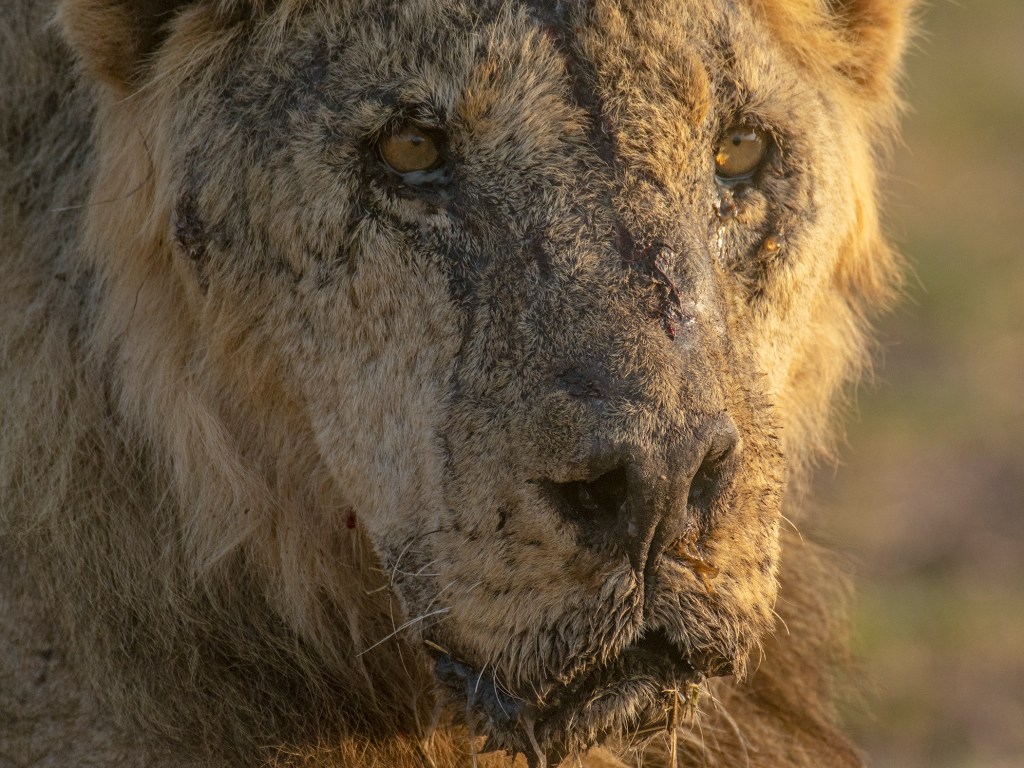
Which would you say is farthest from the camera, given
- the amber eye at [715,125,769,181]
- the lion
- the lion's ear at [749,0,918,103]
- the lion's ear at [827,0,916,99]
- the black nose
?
the lion's ear at [827,0,916,99]

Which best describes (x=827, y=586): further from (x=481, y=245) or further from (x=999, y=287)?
(x=999, y=287)

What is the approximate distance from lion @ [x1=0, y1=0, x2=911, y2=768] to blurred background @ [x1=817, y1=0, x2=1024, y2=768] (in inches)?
50.4

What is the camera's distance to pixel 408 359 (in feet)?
8.31

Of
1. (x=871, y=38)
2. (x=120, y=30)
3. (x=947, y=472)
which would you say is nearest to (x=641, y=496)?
(x=120, y=30)

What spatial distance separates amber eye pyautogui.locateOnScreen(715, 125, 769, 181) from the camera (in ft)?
8.79

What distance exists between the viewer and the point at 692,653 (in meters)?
2.27

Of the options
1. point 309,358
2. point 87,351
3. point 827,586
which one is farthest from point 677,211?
point 827,586

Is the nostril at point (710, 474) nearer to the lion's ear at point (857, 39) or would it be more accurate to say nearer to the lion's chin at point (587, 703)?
the lion's chin at point (587, 703)

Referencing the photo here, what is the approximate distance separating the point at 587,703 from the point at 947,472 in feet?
14.7

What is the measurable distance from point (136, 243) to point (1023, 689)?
11.5 feet

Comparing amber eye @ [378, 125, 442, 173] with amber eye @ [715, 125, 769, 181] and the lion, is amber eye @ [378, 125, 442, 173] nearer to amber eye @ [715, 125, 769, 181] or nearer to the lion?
the lion

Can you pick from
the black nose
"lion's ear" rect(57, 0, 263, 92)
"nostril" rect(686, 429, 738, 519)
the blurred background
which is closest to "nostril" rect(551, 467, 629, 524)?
the black nose

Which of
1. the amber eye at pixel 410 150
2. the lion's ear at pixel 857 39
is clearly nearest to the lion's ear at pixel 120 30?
the amber eye at pixel 410 150

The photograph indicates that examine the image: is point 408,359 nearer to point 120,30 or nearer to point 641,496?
point 641,496
